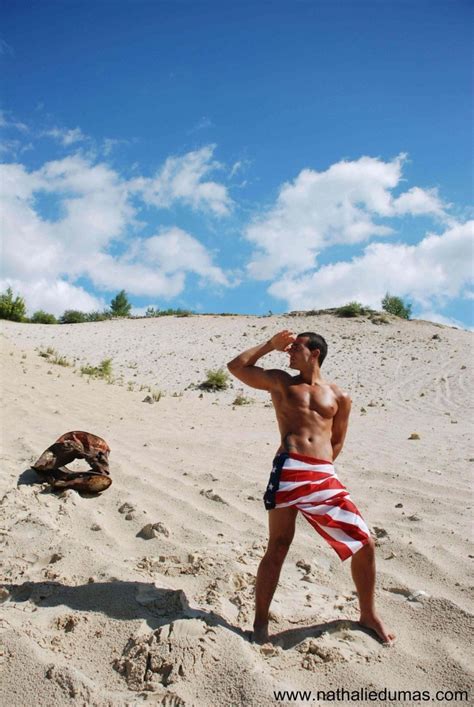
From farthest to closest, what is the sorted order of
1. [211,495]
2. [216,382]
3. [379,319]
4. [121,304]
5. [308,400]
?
[121,304]
[379,319]
[216,382]
[211,495]
[308,400]

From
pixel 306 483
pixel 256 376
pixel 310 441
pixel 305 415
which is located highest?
pixel 256 376

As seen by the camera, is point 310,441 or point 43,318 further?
point 43,318

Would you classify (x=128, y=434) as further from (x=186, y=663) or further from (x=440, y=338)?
(x=440, y=338)

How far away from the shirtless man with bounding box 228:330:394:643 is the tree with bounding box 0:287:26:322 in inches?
1023

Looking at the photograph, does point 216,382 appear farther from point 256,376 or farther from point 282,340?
point 282,340

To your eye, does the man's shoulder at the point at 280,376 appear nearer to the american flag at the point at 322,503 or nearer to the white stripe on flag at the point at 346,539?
the american flag at the point at 322,503

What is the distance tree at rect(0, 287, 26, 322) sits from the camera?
86.7ft

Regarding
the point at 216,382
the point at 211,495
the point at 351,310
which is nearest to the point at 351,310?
the point at 351,310

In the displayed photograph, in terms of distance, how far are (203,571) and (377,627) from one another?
1.10 meters

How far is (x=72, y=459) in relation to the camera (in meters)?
4.96

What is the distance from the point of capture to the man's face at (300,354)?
9.95 ft

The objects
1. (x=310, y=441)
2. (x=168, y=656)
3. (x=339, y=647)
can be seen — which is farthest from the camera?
(x=310, y=441)

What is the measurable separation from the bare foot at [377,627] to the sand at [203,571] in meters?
0.05

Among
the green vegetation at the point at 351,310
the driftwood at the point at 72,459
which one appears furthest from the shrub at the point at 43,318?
the driftwood at the point at 72,459
